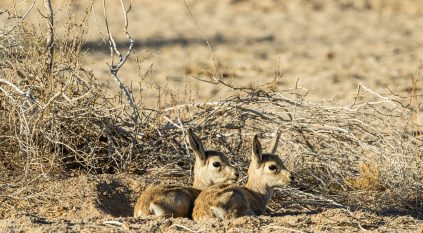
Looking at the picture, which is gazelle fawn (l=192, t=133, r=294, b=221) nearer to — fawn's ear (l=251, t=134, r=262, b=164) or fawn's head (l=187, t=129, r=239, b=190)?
fawn's ear (l=251, t=134, r=262, b=164)

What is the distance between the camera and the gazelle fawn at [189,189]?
7221mm

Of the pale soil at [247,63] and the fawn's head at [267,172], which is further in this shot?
the fawn's head at [267,172]

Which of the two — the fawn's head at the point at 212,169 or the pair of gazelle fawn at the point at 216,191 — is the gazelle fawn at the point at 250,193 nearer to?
the pair of gazelle fawn at the point at 216,191

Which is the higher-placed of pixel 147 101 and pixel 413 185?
pixel 147 101

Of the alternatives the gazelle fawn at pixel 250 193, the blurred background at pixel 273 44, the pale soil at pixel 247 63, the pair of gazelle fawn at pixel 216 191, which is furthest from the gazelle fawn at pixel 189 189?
the blurred background at pixel 273 44

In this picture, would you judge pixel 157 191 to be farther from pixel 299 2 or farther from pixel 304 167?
pixel 299 2

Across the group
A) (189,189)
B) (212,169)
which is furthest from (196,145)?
(189,189)

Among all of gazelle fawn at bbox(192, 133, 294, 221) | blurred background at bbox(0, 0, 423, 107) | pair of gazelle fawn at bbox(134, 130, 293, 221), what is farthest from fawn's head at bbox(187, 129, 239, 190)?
blurred background at bbox(0, 0, 423, 107)

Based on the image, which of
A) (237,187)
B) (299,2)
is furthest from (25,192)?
(299,2)

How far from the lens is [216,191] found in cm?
723

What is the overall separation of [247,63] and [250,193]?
844 centimetres

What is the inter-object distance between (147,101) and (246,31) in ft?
21.1

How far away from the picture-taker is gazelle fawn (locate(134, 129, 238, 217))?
7221 millimetres

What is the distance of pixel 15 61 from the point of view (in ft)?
28.8
